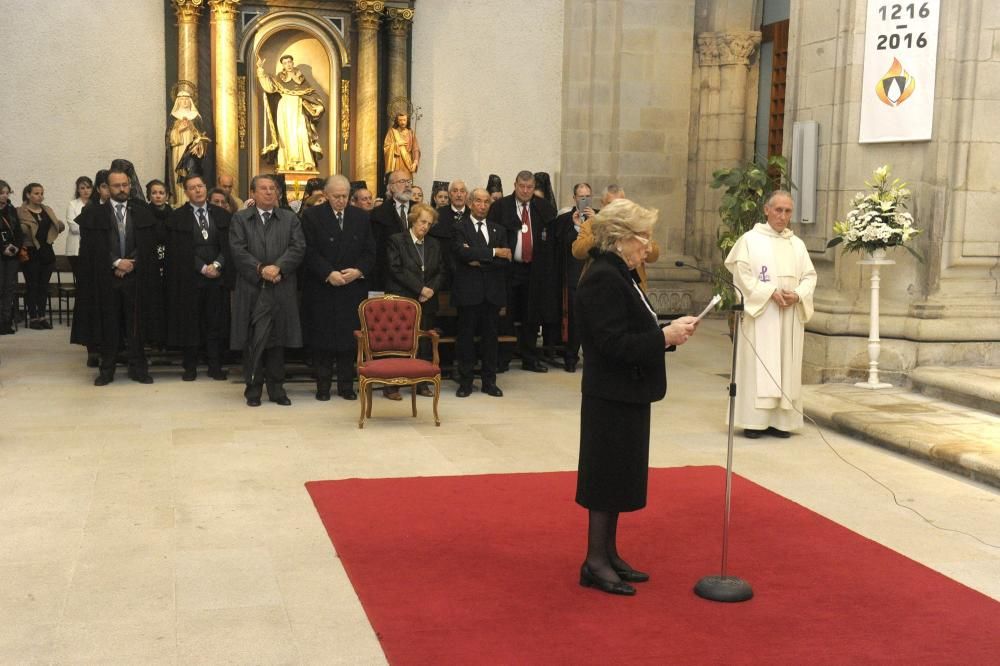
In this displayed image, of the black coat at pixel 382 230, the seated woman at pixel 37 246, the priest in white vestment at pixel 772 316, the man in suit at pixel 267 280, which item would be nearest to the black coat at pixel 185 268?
the man in suit at pixel 267 280

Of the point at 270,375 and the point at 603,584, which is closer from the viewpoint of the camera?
the point at 603,584

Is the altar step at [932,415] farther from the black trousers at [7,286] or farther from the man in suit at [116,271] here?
the black trousers at [7,286]

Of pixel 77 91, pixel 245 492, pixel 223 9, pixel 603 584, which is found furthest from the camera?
pixel 77 91

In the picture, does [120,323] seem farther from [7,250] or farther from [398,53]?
[398,53]

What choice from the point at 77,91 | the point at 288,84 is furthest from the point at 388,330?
the point at 77,91

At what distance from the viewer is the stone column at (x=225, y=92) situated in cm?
1491

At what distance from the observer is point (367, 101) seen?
1553 cm

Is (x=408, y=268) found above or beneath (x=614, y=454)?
above

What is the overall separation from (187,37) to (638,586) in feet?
39.0

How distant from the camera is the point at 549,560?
17.4ft

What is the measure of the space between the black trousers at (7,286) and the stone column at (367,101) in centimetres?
446

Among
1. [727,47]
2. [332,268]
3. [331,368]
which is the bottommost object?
[331,368]

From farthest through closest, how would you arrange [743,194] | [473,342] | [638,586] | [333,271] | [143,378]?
[743,194], [143,378], [473,342], [333,271], [638,586]

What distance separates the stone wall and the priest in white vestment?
9544mm
